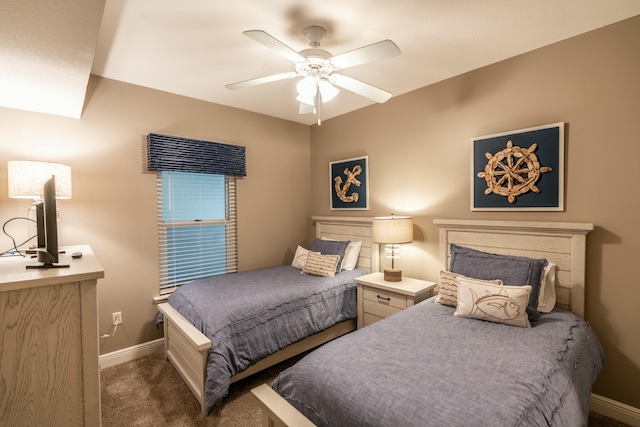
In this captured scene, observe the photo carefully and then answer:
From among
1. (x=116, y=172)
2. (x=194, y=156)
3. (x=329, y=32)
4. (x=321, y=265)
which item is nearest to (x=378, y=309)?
(x=321, y=265)

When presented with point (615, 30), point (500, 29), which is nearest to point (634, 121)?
point (615, 30)

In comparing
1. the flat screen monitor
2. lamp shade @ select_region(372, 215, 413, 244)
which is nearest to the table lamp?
lamp shade @ select_region(372, 215, 413, 244)

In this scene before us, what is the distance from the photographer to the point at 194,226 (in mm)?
3240

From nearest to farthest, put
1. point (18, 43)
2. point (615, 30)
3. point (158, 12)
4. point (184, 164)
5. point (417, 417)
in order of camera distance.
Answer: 1. point (417, 417)
2. point (18, 43)
3. point (158, 12)
4. point (615, 30)
5. point (184, 164)

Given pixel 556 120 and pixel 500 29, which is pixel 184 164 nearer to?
pixel 500 29

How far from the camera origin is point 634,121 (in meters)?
1.87

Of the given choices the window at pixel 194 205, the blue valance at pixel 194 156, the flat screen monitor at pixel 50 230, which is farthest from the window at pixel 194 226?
the flat screen monitor at pixel 50 230

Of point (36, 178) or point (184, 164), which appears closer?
point (36, 178)

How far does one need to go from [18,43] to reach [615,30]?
3410 millimetres

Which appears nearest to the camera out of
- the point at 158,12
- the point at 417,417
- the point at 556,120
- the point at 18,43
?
the point at 417,417

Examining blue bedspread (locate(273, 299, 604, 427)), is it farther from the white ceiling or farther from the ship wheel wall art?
the white ceiling

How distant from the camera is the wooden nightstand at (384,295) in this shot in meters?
2.57

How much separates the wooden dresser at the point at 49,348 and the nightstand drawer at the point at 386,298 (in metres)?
2.13

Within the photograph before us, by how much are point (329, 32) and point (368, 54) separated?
52cm
